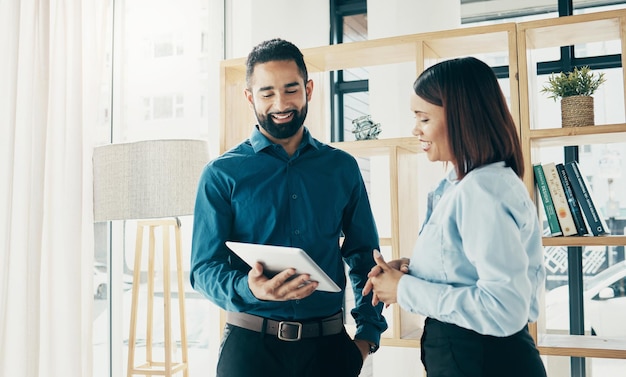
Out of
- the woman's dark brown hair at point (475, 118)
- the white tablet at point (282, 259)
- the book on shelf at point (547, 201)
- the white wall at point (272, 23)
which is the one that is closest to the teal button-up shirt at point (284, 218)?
the white tablet at point (282, 259)

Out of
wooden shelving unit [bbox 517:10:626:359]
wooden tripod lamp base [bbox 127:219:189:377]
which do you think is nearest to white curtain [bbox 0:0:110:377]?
wooden tripod lamp base [bbox 127:219:189:377]

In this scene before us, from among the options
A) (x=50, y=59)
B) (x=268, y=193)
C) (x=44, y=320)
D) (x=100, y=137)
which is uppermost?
(x=50, y=59)

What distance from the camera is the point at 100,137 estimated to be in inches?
104

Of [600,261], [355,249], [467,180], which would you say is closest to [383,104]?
[600,261]

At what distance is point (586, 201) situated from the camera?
7.42ft

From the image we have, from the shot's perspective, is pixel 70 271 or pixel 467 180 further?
pixel 70 271

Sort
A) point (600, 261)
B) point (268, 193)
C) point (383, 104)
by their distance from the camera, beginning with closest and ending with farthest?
1. point (268, 193)
2. point (600, 261)
3. point (383, 104)

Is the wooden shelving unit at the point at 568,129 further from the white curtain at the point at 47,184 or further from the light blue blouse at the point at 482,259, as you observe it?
the white curtain at the point at 47,184

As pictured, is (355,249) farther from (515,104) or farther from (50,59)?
(50,59)

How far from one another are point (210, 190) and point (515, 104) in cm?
125

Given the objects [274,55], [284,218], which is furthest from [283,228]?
[274,55]

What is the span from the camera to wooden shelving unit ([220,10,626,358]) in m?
2.23

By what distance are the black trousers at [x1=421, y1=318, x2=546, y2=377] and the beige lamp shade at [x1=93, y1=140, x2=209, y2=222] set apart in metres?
1.29

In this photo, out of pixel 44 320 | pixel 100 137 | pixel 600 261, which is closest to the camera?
pixel 44 320
